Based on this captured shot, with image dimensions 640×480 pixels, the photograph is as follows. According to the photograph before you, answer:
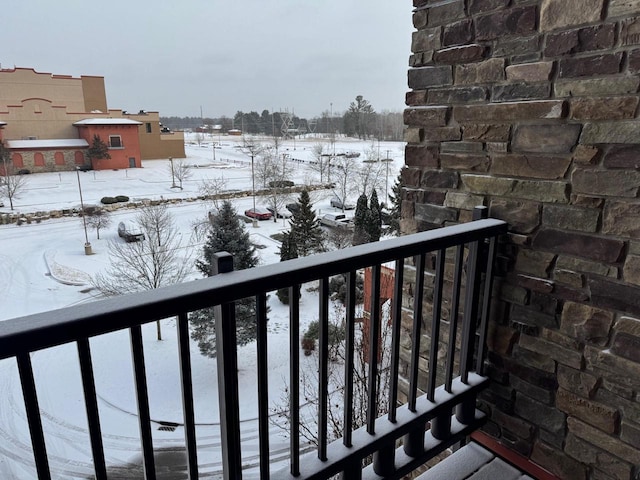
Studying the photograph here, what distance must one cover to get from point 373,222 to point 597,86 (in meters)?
14.0

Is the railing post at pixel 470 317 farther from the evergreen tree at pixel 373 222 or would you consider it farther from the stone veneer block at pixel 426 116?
the evergreen tree at pixel 373 222

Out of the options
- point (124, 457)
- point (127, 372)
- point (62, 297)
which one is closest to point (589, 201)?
point (124, 457)

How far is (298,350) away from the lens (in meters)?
1.10

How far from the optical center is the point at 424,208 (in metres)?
1.90

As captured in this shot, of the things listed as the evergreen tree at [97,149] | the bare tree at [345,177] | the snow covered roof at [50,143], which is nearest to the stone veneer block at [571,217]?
the bare tree at [345,177]

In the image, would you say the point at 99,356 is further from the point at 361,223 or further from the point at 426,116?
the point at 361,223

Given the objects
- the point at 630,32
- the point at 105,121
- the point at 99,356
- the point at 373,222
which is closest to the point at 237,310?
the point at 99,356

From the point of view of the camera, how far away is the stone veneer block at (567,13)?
1.31 metres

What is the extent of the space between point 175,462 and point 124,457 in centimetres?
84

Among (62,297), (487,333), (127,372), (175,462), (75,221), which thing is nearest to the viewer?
(487,333)

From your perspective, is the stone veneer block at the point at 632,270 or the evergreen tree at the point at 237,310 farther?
the evergreen tree at the point at 237,310

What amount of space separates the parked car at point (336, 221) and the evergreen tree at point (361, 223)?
89cm

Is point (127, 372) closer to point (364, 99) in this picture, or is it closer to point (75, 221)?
point (75, 221)

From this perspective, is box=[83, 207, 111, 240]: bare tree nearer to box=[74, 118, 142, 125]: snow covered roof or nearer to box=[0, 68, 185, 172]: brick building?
box=[0, 68, 185, 172]: brick building
